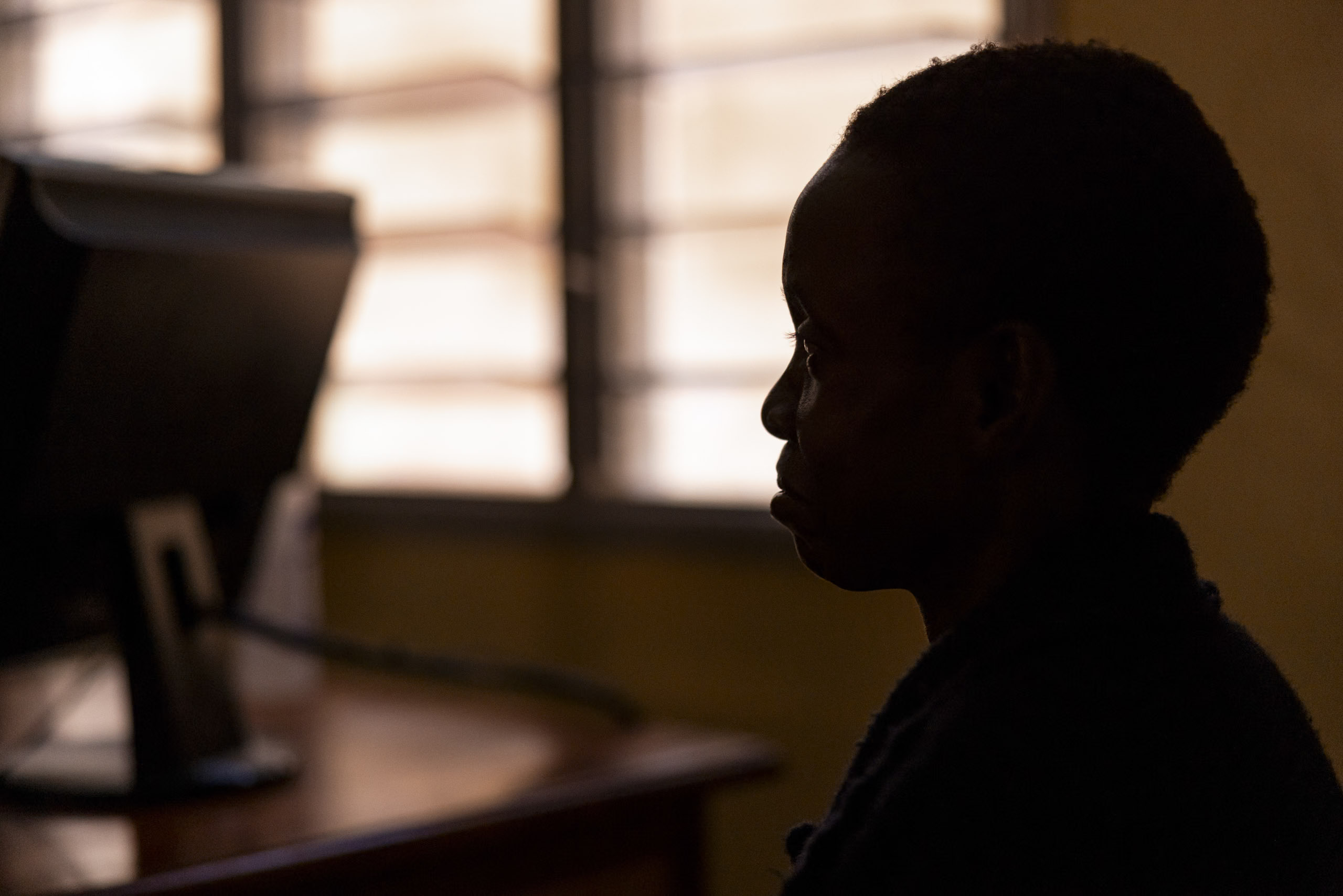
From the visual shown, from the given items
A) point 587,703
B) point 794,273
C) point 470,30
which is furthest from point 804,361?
point 470,30

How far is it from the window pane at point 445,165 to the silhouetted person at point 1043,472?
1865 millimetres

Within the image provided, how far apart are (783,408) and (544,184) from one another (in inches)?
73.6

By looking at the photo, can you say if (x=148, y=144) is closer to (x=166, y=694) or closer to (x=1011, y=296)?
(x=166, y=694)

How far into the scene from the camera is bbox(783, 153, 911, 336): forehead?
1.78ft

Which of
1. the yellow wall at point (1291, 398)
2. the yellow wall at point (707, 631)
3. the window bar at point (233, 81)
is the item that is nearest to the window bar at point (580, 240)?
the yellow wall at point (707, 631)

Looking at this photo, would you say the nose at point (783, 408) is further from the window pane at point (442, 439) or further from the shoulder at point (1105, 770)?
the window pane at point (442, 439)

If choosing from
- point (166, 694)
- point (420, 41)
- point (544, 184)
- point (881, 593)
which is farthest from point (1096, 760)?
point (420, 41)

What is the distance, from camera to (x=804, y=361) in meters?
0.60

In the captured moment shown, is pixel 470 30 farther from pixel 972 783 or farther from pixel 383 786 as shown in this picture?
pixel 972 783

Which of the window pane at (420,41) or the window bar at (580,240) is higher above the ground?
the window pane at (420,41)

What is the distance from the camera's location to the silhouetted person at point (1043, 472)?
498mm

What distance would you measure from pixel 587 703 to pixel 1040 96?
4.46ft

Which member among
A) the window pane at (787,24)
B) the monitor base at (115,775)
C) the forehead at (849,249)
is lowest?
the monitor base at (115,775)

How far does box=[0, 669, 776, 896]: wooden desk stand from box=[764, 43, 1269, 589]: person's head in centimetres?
79
